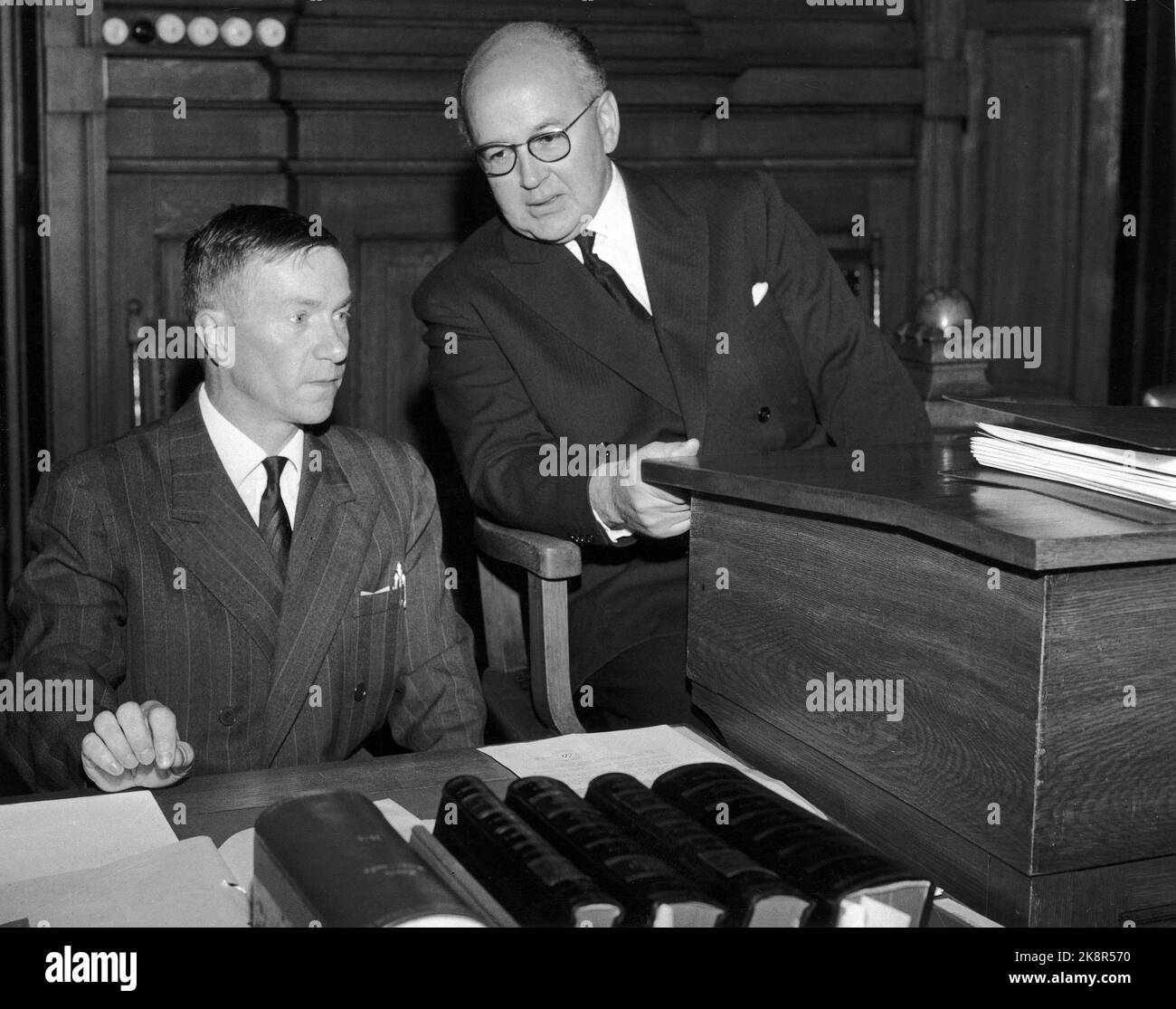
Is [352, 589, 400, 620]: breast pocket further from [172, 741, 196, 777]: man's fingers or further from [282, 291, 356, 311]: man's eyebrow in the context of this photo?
[172, 741, 196, 777]: man's fingers

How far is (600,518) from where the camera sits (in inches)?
72.2

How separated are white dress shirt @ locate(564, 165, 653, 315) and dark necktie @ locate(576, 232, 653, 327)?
5 centimetres

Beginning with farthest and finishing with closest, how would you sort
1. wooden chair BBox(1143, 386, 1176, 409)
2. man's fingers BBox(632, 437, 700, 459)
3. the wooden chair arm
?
wooden chair BBox(1143, 386, 1176, 409), the wooden chair arm, man's fingers BBox(632, 437, 700, 459)

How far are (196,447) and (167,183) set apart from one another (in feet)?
5.72

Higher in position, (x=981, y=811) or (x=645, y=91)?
(x=645, y=91)

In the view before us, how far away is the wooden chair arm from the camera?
1.77m

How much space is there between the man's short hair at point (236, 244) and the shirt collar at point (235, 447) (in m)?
0.14

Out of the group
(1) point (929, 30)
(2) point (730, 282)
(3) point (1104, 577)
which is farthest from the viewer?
(1) point (929, 30)

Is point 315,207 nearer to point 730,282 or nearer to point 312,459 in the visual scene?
point 730,282

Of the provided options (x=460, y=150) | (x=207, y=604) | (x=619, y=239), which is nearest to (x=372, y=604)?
(x=207, y=604)

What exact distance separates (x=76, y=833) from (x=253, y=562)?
67cm

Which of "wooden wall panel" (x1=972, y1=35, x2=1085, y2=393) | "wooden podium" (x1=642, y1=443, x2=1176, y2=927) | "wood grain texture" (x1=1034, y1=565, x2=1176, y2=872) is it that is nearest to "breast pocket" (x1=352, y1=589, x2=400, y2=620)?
"wooden podium" (x1=642, y1=443, x2=1176, y2=927)
